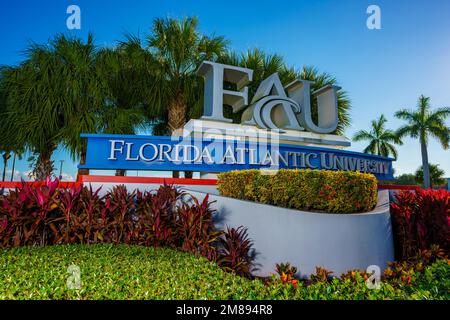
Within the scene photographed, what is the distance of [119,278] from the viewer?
9.75ft

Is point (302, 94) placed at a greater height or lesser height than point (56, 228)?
greater

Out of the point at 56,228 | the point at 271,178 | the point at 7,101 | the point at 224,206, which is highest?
the point at 7,101

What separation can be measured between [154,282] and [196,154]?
5.79m

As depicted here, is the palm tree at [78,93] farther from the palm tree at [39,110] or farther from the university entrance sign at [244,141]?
the university entrance sign at [244,141]

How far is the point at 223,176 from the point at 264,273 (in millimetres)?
2552

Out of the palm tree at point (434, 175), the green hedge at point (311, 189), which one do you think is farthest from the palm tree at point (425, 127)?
the green hedge at point (311, 189)

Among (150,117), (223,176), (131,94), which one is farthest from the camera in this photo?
(150,117)

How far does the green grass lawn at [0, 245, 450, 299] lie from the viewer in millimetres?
2473

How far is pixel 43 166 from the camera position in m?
11.5

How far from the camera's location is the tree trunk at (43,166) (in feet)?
37.1
